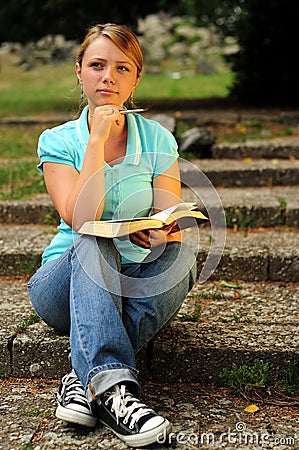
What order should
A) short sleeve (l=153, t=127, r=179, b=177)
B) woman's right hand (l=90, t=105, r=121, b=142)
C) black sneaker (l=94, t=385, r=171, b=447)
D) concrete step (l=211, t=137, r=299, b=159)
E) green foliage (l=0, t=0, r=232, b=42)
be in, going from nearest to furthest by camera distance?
black sneaker (l=94, t=385, r=171, b=447)
woman's right hand (l=90, t=105, r=121, b=142)
short sleeve (l=153, t=127, r=179, b=177)
concrete step (l=211, t=137, r=299, b=159)
green foliage (l=0, t=0, r=232, b=42)

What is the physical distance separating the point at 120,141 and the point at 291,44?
7.22m

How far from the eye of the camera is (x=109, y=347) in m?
2.11

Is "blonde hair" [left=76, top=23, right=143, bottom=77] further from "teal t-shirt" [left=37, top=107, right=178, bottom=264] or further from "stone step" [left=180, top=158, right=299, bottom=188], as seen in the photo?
"stone step" [left=180, top=158, right=299, bottom=188]

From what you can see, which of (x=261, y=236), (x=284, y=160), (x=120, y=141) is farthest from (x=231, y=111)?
(x=120, y=141)

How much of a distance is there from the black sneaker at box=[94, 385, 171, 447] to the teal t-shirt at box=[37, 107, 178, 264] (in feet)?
1.68

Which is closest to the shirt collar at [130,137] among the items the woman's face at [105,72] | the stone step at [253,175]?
the woman's face at [105,72]

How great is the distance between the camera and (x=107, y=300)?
216 centimetres

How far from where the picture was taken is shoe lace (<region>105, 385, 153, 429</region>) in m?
2.04

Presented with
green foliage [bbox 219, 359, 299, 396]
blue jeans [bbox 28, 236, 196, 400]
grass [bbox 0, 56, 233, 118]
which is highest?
blue jeans [bbox 28, 236, 196, 400]

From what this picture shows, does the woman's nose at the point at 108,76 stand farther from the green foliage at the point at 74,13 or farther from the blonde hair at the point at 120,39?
the green foliage at the point at 74,13

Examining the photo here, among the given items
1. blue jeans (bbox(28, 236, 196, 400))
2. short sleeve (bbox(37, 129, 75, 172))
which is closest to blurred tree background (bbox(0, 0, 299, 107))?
short sleeve (bbox(37, 129, 75, 172))

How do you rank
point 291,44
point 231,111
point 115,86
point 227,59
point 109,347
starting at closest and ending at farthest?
point 109,347 → point 115,86 → point 231,111 → point 291,44 → point 227,59

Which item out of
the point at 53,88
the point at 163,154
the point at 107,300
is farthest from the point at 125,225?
the point at 53,88

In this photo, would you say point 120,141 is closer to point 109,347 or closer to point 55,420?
point 109,347
